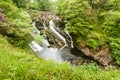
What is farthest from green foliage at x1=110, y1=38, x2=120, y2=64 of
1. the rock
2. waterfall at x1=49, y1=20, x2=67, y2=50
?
waterfall at x1=49, y1=20, x2=67, y2=50

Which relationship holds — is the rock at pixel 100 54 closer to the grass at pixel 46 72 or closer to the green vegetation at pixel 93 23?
the green vegetation at pixel 93 23

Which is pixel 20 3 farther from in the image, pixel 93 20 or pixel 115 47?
pixel 115 47

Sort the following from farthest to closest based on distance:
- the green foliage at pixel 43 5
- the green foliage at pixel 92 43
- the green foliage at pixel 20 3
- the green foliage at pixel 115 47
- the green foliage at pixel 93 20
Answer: the green foliage at pixel 43 5, the green foliage at pixel 20 3, the green foliage at pixel 93 20, the green foliage at pixel 92 43, the green foliage at pixel 115 47

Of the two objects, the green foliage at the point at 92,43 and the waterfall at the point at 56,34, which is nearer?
the green foliage at the point at 92,43

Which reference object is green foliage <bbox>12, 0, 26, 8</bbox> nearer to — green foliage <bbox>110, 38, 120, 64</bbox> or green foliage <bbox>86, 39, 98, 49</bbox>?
green foliage <bbox>86, 39, 98, 49</bbox>

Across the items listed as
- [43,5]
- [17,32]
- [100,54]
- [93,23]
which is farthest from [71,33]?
[43,5]

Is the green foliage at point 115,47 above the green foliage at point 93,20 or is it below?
below

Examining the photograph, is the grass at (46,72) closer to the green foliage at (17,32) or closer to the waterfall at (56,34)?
the green foliage at (17,32)

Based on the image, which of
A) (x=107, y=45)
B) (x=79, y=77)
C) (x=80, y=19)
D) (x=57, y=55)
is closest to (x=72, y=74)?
(x=79, y=77)

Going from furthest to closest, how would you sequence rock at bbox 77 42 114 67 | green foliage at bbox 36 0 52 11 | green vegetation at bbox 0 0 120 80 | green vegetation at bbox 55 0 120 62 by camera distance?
green foliage at bbox 36 0 52 11 → green vegetation at bbox 55 0 120 62 → rock at bbox 77 42 114 67 → green vegetation at bbox 0 0 120 80

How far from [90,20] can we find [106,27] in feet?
6.94

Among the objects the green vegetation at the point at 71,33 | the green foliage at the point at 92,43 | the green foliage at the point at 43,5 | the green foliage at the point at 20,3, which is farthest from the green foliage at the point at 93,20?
the green foliage at the point at 43,5

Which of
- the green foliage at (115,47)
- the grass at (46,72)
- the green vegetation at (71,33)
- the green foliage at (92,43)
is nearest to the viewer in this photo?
the grass at (46,72)

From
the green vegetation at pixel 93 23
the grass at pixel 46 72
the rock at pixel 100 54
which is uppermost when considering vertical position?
the grass at pixel 46 72
